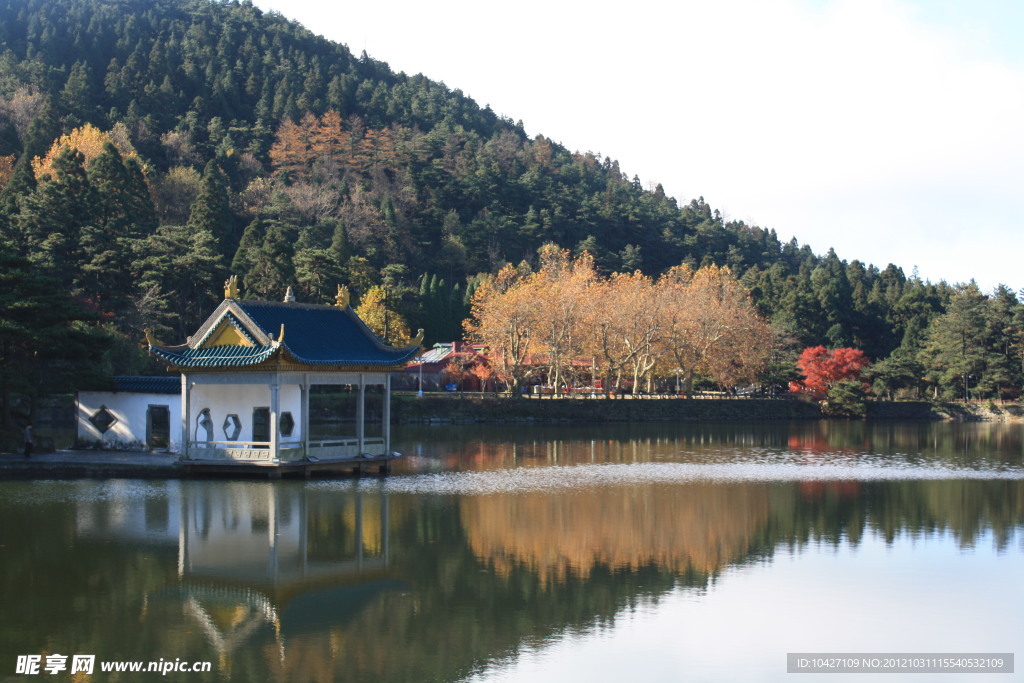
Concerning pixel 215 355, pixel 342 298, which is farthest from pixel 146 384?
pixel 342 298

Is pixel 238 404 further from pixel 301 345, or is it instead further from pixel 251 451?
pixel 301 345

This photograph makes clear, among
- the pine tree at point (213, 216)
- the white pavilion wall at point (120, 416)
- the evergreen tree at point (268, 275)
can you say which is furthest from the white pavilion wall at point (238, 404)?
the pine tree at point (213, 216)

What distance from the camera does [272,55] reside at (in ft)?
444

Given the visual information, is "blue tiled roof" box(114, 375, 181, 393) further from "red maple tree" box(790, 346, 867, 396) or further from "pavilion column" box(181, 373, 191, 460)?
"red maple tree" box(790, 346, 867, 396)

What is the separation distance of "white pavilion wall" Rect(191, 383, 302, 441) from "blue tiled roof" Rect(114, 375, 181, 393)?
1312 millimetres

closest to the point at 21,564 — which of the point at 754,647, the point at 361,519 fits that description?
the point at 361,519

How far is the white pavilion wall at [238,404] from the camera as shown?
2748 centimetres

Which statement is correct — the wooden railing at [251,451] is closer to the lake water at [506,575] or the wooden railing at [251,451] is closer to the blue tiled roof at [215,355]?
the lake water at [506,575]

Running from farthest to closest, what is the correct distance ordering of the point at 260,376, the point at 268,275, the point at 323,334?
the point at 268,275 < the point at 323,334 < the point at 260,376

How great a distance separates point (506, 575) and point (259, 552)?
442cm

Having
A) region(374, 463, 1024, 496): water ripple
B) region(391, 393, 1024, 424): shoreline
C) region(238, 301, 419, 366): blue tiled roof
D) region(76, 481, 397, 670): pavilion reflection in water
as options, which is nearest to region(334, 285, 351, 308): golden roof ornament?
region(238, 301, 419, 366): blue tiled roof

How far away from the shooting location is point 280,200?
3061 inches

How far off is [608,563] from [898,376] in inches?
2424

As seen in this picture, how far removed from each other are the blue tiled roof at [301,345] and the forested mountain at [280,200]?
4.73 metres
